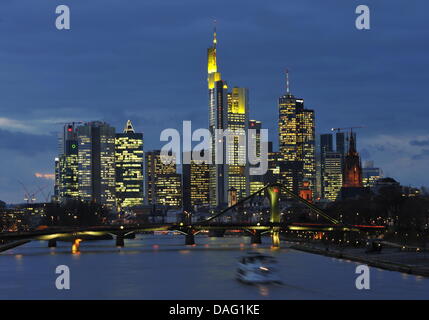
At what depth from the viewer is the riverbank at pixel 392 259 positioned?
89000 mm

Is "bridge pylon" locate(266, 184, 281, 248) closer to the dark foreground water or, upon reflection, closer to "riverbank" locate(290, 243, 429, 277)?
"riverbank" locate(290, 243, 429, 277)

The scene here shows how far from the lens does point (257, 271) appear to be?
86.7 m

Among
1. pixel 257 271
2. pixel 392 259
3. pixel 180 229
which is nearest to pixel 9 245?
pixel 180 229

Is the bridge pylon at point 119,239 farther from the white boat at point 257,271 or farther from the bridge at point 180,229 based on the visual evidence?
the white boat at point 257,271

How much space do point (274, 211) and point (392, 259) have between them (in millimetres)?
68792

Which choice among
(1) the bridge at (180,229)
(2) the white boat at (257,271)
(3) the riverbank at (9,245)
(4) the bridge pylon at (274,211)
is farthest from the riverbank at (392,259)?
(3) the riverbank at (9,245)

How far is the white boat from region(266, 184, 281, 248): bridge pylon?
63067mm

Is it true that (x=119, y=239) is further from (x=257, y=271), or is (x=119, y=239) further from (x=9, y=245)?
(x=257, y=271)

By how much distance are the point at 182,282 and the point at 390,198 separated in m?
107

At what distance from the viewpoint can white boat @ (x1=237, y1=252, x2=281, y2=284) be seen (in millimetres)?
86062

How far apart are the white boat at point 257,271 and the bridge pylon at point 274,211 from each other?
6307 cm

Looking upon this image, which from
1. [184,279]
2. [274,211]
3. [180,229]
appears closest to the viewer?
[184,279]
